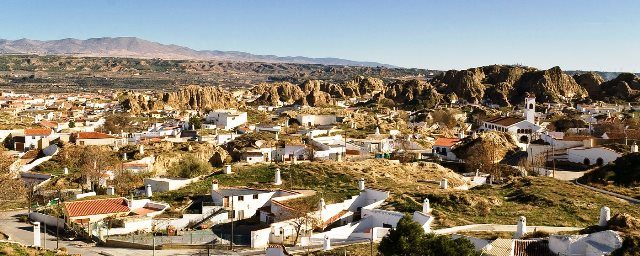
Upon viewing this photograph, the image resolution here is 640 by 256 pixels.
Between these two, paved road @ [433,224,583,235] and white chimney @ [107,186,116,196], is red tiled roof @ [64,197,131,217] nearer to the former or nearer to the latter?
white chimney @ [107,186,116,196]

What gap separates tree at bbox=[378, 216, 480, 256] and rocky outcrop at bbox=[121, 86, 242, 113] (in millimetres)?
91293

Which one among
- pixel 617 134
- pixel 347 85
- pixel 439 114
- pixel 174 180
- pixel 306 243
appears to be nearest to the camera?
pixel 306 243

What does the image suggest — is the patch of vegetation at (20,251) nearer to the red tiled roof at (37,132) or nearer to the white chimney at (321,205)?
the white chimney at (321,205)

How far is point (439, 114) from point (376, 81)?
6807 cm

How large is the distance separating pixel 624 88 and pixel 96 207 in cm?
10724

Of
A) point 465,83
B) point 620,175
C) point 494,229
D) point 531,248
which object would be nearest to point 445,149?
point 620,175

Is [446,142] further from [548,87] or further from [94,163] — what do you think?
[548,87]

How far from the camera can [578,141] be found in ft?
177

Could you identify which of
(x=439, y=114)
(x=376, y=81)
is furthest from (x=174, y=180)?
(x=376, y=81)

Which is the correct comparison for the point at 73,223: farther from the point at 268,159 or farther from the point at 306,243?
the point at 268,159

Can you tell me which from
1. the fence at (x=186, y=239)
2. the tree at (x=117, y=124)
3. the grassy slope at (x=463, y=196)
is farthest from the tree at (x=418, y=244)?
the tree at (x=117, y=124)

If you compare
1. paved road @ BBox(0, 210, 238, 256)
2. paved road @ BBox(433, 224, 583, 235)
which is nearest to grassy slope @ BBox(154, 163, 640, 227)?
paved road @ BBox(433, 224, 583, 235)

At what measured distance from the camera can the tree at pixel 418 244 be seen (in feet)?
61.5

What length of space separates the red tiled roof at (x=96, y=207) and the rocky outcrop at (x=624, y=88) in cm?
10282
